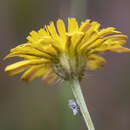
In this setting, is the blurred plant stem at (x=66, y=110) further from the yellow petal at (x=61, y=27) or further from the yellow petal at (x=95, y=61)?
the yellow petal at (x=61, y=27)

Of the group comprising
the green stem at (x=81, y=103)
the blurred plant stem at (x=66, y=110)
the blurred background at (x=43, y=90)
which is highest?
the blurred background at (x=43, y=90)

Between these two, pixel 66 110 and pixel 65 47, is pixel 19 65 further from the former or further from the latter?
pixel 66 110

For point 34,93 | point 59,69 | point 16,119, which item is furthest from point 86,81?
point 59,69

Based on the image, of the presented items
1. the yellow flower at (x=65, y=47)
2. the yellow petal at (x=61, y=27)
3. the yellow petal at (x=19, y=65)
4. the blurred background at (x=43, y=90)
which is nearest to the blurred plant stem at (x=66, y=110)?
the blurred background at (x=43, y=90)

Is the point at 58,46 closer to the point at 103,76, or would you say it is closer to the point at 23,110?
the point at 23,110

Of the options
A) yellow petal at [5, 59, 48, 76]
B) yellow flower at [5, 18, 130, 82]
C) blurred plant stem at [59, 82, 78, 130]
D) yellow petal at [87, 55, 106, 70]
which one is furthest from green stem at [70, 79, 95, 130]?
blurred plant stem at [59, 82, 78, 130]
